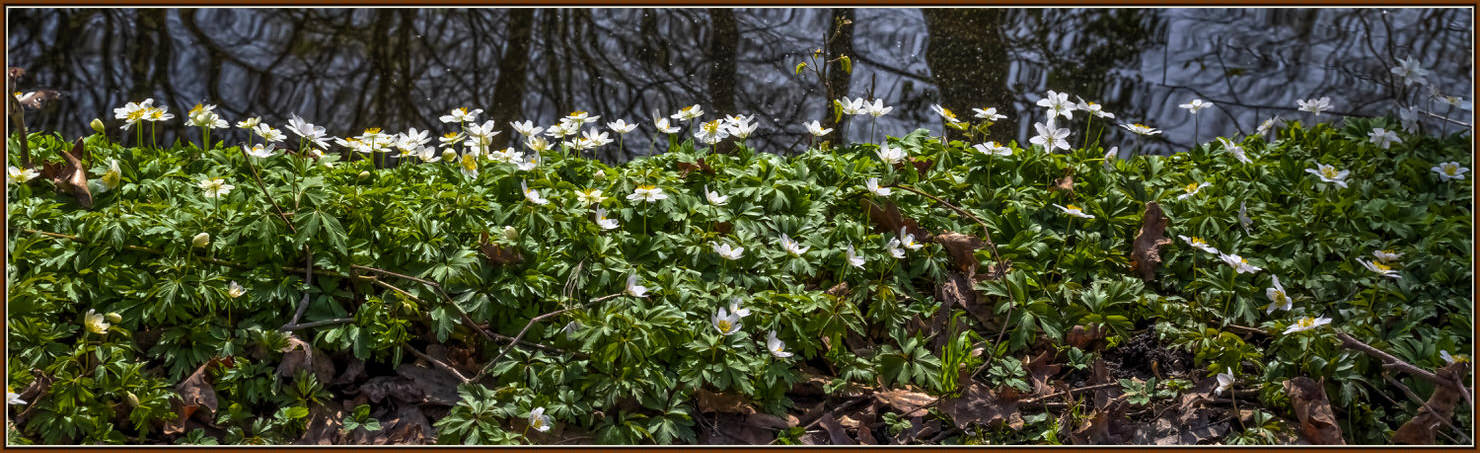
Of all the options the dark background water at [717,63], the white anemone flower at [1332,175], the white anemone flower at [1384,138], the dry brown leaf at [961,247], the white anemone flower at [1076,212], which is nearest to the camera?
the white anemone flower at [1076,212]

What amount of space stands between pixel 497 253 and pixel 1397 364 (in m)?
2.36

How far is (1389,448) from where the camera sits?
263 cm

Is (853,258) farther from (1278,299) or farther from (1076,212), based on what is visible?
(1278,299)

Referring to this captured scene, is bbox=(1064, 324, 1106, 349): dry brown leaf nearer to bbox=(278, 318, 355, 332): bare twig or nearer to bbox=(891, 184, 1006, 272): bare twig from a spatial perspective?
bbox=(891, 184, 1006, 272): bare twig

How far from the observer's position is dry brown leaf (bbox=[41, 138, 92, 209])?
9.86 ft

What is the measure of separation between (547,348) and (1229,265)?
1952 millimetres

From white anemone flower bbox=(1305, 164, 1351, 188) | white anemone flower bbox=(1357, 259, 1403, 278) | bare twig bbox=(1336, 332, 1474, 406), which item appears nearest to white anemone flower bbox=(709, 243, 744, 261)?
bare twig bbox=(1336, 332, 1474, 406)

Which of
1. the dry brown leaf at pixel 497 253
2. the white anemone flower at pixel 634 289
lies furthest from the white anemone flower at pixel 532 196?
the white anemone flower at pixel 634 289

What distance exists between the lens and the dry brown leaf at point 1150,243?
3.25m

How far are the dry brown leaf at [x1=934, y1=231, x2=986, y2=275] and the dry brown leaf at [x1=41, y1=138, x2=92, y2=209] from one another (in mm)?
2412

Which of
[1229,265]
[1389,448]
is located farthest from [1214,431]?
[1229,265]

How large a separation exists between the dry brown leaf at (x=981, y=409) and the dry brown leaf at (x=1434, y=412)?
93 cm

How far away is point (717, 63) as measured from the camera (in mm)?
4941

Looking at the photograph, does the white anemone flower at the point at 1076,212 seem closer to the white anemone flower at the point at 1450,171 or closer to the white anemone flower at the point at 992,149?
the white anemone flower at the point at 992,149
